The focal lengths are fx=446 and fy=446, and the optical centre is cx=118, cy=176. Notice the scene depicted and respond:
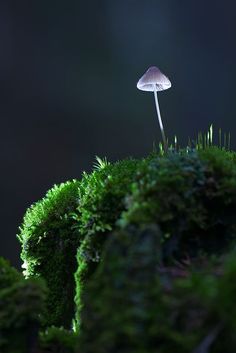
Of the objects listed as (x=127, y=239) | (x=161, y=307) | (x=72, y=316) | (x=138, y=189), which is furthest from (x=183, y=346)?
(x=72, y=316)

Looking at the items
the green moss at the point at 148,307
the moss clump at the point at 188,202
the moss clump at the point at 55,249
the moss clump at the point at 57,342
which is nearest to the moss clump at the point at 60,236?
the moss clump at the point at 55,249

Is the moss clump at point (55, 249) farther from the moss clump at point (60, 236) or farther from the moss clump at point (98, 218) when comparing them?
the moss clump at point (98, 218)

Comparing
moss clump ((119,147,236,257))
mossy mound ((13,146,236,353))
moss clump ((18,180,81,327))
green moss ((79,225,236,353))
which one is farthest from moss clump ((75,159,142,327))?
green moss ((79,225,236,353))

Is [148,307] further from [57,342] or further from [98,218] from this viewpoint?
[98,218]

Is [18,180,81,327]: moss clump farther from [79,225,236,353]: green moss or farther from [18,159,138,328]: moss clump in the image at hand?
[79,225,236,353]: green moss

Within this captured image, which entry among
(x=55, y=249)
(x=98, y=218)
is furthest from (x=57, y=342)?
(x=55, y=249)

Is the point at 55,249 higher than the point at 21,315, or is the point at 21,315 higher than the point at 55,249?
the point at 55,249
